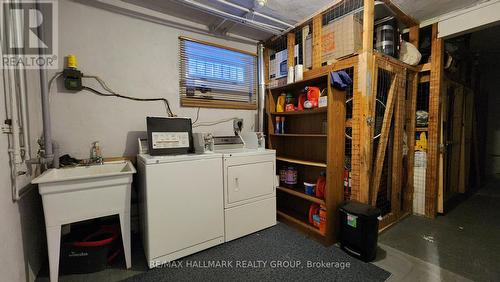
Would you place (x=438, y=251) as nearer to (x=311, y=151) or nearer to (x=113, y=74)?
(x=311, y=151)

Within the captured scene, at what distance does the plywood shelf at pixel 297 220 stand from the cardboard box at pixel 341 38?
1.79 m

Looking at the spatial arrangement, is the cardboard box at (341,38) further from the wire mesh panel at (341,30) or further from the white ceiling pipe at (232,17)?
the white ceiling pipe at (232,17)

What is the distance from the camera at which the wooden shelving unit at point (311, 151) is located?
2006mm

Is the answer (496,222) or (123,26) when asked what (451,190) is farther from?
(123,26)

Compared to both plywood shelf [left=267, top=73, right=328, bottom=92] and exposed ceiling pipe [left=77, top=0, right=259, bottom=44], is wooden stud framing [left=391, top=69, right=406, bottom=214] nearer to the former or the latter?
plywood shelf [left=267, top=73, right=328, bottom=92]

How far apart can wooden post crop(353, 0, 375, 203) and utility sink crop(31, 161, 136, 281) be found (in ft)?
6.74

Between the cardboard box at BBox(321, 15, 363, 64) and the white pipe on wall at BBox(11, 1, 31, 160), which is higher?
the cardboard box at BBox(321, 15, 363, 64)

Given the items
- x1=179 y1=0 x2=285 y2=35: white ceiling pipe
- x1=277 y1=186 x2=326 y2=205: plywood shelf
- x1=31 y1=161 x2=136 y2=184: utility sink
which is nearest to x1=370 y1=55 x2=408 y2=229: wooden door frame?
x1=277 y1=186 x2=326 y2=205: plywood shelf

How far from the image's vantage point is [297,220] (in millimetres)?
2391

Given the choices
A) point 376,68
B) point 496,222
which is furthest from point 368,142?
point 496,222

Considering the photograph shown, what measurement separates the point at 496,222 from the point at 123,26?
4804 mm

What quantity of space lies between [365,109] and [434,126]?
4.41 feet

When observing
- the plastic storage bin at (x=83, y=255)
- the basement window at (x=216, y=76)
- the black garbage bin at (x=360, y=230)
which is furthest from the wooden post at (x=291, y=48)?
the plastic storage bin at (x=83, y=255)

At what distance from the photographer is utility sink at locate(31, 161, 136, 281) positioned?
140cm
